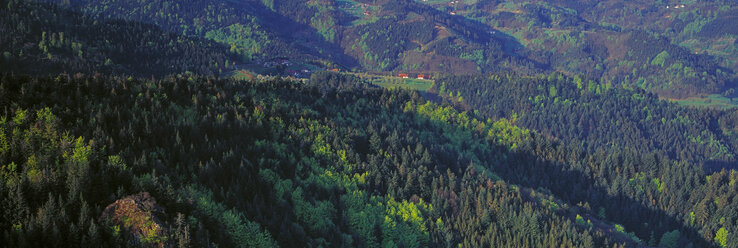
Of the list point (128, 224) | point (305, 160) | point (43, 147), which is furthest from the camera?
point (305, 160)

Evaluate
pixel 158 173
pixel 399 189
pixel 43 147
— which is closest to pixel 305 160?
pixel 399 189

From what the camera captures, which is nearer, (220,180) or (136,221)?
(136,221)

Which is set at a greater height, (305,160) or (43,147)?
(43,147)

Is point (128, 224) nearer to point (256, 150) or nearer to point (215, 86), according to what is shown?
point (256, 150)

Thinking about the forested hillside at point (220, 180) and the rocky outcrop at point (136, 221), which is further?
the forested hillside at point (220, 180)

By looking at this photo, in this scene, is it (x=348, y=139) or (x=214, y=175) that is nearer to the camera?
(x=214, y=175)

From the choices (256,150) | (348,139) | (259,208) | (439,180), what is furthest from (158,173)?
(439,180)

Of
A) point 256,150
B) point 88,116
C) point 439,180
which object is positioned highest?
point 88,116

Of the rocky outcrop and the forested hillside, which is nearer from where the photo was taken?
the rocky outcrop

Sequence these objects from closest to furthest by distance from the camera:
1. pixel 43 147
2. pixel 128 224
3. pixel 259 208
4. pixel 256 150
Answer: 1. pixel 128 224
2. pixel 43 147
3. pixel 259 208
4. pixel 256 150

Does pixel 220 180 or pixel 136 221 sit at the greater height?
pixel 136 221
